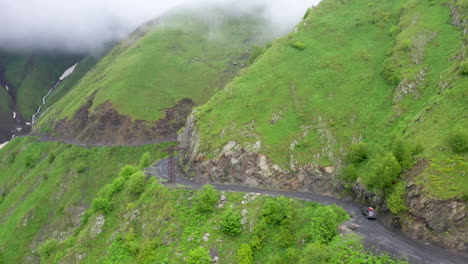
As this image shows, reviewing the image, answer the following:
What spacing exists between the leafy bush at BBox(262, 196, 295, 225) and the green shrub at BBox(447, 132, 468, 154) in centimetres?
2350

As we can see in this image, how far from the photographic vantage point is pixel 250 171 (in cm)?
6125

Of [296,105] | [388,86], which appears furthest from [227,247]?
[388,86]

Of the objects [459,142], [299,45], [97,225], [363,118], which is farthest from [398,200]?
[97,225]

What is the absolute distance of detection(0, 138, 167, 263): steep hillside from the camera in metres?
99.3

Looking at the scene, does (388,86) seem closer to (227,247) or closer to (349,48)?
(349,48)

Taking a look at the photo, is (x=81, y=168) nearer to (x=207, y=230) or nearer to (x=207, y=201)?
(x=207, y=201)

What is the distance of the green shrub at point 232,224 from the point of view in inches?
1832

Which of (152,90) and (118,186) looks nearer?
(118,186)

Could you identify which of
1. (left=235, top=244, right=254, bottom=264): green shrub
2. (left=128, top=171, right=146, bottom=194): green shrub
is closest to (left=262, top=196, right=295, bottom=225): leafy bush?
(left=235, top=244, right=254, bottom=264): green shrub

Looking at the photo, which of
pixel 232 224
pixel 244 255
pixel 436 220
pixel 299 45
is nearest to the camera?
pixel 436 220

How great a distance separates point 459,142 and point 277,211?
26.0 m

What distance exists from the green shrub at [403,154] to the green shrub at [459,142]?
517cm

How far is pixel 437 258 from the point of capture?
32625 mm

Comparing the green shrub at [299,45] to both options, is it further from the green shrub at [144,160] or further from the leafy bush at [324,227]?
the leafy bush at [324,227]
